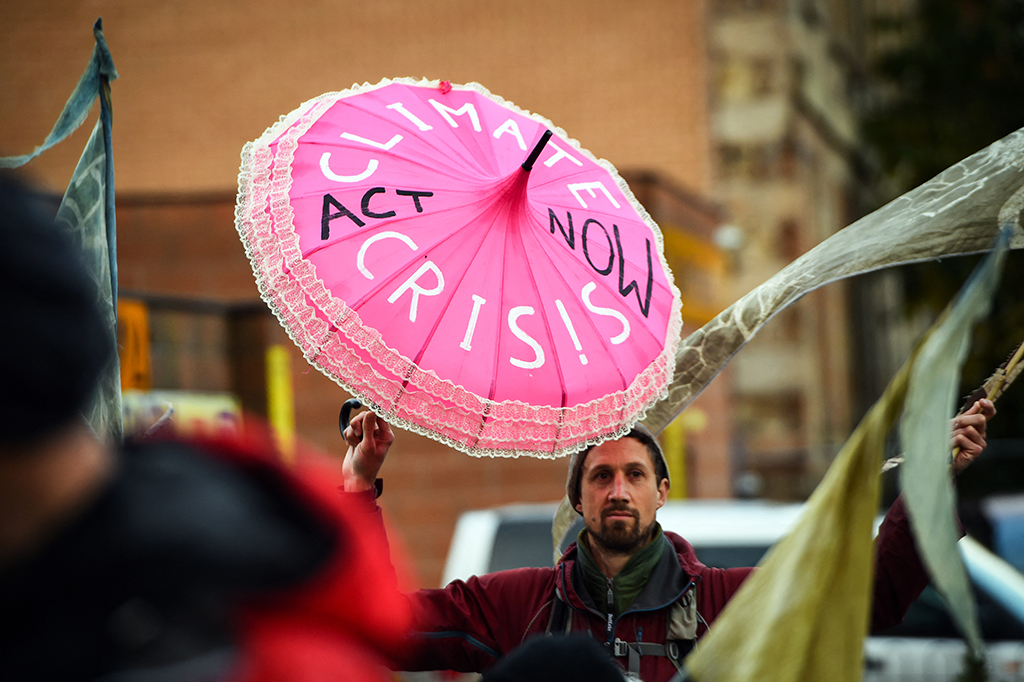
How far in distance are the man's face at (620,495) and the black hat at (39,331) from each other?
1.98m

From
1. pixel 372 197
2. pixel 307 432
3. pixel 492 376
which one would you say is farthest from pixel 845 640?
pixel 307 432

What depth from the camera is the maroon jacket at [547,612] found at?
2621 millimetres

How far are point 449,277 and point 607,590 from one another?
861 millimetres

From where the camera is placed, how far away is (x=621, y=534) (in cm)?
275

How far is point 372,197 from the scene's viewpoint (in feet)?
8.31

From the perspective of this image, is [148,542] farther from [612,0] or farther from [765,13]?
[765,13]

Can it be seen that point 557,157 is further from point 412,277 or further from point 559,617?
point 559,617

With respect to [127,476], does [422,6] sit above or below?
above

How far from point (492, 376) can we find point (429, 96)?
2.48 feet

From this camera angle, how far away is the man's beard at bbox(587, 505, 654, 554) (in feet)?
9.03

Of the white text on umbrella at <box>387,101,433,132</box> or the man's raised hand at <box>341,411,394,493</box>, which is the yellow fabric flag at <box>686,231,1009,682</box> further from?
the white text on umbrella at <box>387,101,433,132</box>

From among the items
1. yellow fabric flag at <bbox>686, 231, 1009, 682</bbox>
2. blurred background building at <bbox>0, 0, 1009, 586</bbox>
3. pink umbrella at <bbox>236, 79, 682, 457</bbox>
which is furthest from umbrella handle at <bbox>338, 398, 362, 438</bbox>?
blurred background building at <bbox>0, 0, 1009, 586</bbox>

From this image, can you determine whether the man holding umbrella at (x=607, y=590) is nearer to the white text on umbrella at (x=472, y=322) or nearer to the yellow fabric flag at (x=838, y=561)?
the white text on umbrella at (x=472, y=322)

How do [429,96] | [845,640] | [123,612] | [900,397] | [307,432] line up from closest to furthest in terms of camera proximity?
[123,612], [845,640], [900,397], [429,96], [307,432]
